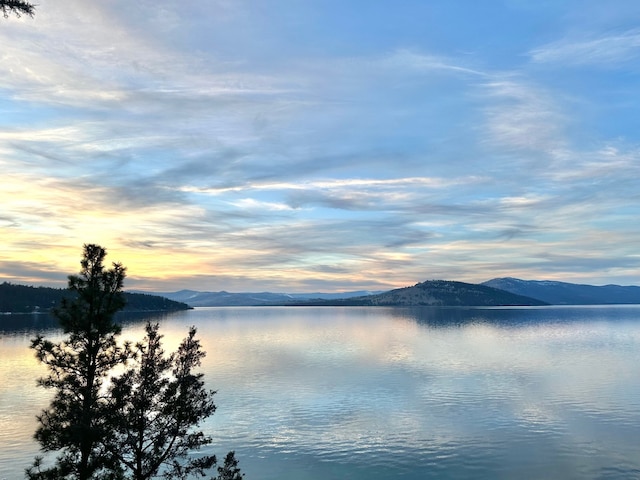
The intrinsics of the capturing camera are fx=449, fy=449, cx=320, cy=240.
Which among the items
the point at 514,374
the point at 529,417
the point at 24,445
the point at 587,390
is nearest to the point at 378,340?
the point at 514,374

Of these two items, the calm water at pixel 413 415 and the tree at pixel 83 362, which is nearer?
the tree at pixel 83 362

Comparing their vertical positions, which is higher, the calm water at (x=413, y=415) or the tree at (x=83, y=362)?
the tree at (x=83, y=362)

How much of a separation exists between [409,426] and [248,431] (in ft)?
81.7

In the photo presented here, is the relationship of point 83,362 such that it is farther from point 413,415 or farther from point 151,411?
point 413,415

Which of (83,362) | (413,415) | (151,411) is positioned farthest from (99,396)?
(413,415)

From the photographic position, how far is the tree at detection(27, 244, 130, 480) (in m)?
30.8

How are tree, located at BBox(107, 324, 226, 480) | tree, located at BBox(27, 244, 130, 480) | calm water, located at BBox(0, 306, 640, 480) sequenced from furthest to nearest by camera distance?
calm water, located at BBox(0, 306, 640, 480) → tree, located at BBox(107, 324, 226, 480) → tree, located at BBox(27, 244, 130, 480)

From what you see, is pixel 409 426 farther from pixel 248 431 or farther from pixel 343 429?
pixel 248 431

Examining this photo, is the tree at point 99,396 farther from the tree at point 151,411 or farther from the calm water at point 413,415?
the calm water at point 413,415

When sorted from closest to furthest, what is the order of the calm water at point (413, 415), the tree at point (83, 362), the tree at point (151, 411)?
the tree at point (83, 362), the tree at point (151, 411), the calm water at point (413, 415)

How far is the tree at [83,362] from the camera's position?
3080cm

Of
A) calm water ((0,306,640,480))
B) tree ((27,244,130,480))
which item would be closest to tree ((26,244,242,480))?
tree ((27,244,130,480))

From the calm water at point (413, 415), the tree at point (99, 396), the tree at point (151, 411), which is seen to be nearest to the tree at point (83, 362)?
the tree at point (99, 396)

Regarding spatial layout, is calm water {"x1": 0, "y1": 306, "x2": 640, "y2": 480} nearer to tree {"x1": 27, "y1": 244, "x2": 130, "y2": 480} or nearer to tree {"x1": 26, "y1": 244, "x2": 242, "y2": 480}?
tree {"x1": 26, "y1": 244, "x2": 242, "y2": 480}
